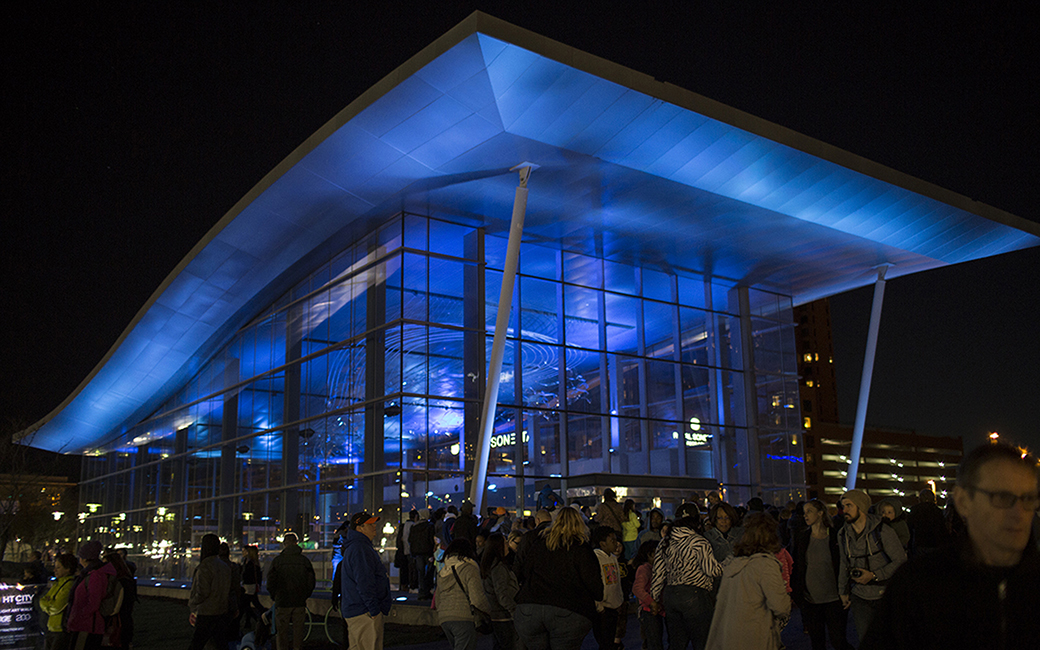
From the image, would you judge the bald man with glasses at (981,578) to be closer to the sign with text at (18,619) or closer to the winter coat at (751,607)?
the winter coat at (751,607)

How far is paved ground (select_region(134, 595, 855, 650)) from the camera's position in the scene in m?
11.9

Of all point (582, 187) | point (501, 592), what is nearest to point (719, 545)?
point (501, 592)

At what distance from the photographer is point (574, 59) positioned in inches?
643

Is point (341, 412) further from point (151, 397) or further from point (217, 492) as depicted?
point (151, 397)

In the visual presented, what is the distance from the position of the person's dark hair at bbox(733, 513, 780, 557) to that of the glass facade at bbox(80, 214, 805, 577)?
52.7ft

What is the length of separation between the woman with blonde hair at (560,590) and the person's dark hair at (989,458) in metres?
4.34

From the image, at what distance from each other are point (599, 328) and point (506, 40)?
13.2 m

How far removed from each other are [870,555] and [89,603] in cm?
779

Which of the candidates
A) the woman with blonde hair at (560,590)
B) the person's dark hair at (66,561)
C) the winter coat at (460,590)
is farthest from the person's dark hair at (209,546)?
the woman with blonde hair at (560,590)

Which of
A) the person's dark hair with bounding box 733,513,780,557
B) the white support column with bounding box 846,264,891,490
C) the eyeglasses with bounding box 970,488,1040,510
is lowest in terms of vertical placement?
the person's dark hair with bounding box 733,513,780,557

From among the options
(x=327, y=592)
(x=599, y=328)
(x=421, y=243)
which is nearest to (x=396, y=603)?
(x=327, y=592)

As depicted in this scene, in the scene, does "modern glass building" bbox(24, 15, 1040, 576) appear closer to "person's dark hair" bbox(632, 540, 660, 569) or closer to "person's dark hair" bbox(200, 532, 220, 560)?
"person's dark hair" bbox(200, 532, 220, 560)

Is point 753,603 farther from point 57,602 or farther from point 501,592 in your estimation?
point 57,602

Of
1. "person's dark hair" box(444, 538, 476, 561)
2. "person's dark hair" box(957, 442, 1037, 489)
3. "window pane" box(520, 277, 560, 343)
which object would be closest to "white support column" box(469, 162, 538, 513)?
"window pane" box(520, 277, 560, 343)
